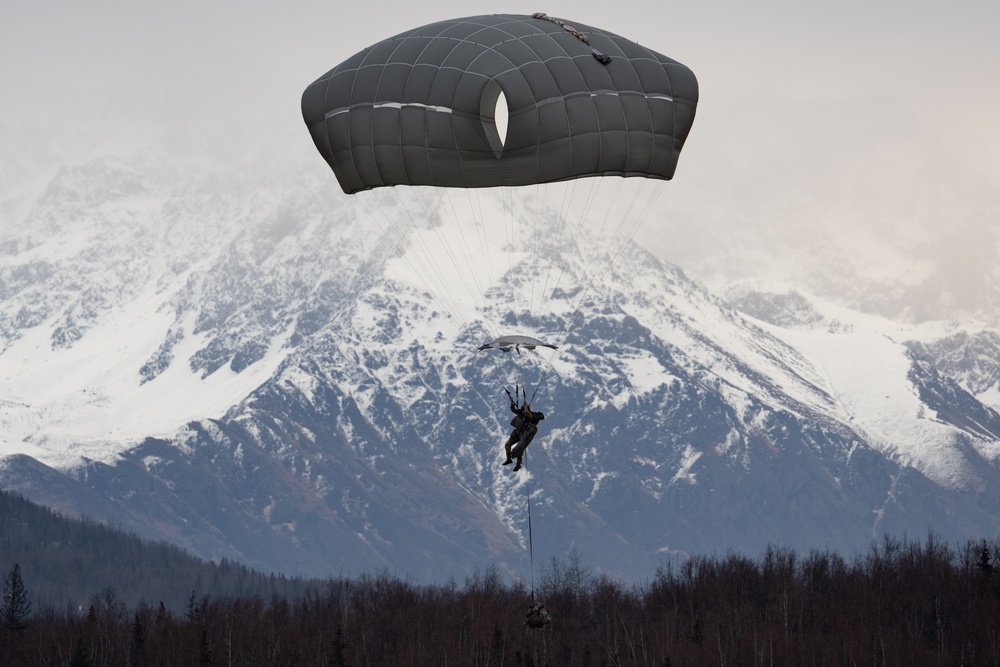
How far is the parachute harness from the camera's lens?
6069 cm

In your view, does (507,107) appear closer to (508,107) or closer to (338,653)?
(508,107)

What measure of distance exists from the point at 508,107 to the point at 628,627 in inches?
3952

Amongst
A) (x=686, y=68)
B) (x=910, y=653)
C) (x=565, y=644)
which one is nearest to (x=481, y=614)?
(x=565, y=644)

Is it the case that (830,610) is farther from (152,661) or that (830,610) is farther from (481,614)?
(152,661)

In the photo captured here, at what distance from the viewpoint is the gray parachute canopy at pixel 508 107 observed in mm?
59156

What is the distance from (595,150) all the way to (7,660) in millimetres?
102631

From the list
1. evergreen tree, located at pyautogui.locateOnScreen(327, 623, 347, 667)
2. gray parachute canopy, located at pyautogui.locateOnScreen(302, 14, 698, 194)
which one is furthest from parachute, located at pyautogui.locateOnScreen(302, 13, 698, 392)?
evergreen tree, located at pyautogui.locateOnScreen(327, 623, 347, 667)

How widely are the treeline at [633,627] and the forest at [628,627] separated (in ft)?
0.74

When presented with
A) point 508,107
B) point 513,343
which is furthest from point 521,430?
point 508,107

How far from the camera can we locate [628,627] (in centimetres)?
15425

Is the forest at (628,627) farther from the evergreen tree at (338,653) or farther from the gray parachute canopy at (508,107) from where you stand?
the gray parachute canopy at (508,107)

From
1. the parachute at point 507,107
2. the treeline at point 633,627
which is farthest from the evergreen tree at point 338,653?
the parachute at point 507,107

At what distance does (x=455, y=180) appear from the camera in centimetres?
6041

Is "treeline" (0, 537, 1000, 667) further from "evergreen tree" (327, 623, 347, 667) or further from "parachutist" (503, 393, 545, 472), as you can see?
"parachutist" (503, 393, 545, 472)
